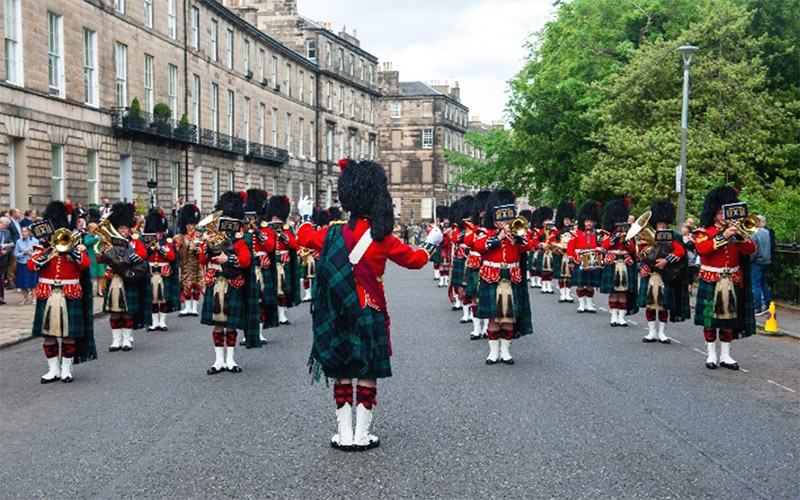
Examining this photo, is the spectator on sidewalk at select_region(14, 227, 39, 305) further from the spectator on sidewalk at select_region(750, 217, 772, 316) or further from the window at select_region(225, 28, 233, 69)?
the window at select_region(225, 28, 233, 69)

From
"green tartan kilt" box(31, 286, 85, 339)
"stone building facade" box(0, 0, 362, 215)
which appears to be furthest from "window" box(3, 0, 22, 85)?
"green tartan kilt" box(31, 286, 85, 339)

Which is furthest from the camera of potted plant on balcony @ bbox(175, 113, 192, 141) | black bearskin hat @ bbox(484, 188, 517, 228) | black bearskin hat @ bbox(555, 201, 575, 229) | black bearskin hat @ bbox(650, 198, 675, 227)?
potted plant on balcony @ bbox(175, 113, 192, 141)

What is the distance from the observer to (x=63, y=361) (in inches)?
364

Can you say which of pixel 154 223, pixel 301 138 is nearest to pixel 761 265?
pixel 154 223

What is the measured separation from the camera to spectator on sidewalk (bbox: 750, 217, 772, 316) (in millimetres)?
15668

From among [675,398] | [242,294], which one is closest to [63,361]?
[242,294]

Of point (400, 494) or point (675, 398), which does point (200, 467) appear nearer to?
point (400, 494)

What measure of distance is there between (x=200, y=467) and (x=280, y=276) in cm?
855

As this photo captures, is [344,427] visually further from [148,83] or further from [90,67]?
[148,83]

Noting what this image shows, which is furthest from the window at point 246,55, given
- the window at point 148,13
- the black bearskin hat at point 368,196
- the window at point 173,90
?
the black bearskin hat at point 368,196

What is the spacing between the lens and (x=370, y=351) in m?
6.31

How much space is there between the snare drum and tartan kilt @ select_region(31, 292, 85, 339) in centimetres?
982

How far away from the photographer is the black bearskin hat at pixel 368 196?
6.21 meters

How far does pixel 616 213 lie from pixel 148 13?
24.7m
